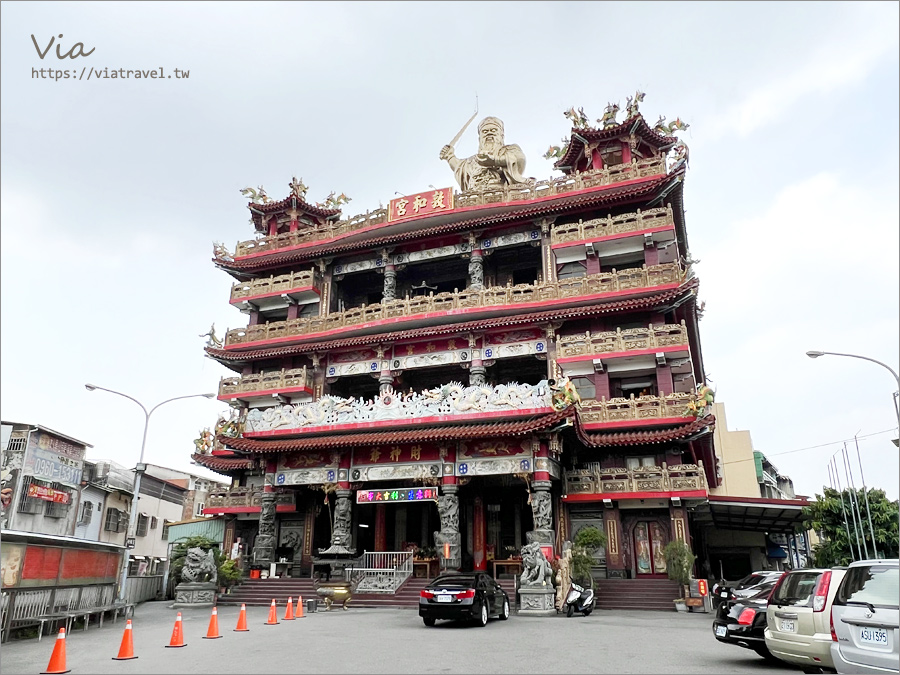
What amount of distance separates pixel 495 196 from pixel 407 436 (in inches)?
616

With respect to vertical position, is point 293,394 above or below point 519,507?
above

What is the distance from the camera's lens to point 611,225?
33094 millimetres

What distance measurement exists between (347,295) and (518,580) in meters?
22.2

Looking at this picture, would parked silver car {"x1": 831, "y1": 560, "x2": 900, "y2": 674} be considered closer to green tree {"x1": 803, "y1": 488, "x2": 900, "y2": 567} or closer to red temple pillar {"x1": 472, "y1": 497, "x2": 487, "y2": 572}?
red temple pillar {"x1": 472, "y1": 497, "x2": 487, "y2": 572}

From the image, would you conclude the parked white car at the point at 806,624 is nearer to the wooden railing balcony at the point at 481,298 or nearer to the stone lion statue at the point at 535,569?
the stone lion statue at the point at 535,569

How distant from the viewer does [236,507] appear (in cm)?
3478

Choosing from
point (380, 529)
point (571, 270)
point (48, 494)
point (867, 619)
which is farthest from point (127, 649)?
point (48, 494)

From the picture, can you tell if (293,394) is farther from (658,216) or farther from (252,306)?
(658,216)

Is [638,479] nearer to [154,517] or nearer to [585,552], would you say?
[585,552]

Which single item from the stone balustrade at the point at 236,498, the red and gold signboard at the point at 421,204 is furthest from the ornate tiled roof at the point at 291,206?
the stone balustrade at the point at 236,498

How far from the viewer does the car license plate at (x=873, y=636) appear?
27.8 feet

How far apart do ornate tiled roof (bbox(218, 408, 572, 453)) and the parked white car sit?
12854 millimetres

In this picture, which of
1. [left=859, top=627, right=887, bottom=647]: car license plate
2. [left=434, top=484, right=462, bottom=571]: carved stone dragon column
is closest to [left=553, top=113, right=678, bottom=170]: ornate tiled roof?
[left=434, top=484, right=462, bottom=571]: carved stone dragon column

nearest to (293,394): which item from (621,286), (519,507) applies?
(519,507)
